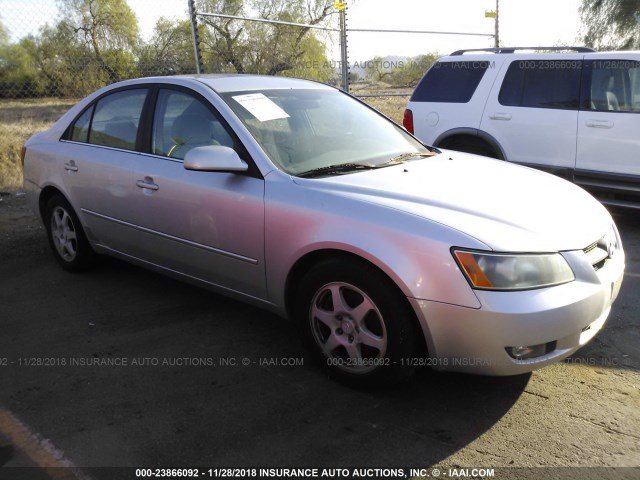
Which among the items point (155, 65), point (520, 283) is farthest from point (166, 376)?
point (155, 65)

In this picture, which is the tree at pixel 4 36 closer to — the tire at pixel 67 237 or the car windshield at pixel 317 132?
the tire at pixel 67 237

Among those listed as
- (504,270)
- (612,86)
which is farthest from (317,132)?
(612,86)

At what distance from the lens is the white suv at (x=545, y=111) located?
19.6ft

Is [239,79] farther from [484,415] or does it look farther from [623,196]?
[623,196]

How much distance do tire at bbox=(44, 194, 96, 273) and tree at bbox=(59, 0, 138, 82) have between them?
11.4 ft

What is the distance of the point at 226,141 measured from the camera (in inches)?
144

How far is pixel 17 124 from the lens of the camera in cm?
851

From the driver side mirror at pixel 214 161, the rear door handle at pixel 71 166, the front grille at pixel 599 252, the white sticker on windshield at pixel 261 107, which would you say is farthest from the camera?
the rear door handle at pixel 71 166

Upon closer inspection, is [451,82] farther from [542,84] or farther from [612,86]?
[612,86]

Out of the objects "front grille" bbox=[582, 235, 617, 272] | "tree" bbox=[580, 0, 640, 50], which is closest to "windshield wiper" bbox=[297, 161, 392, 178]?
"front grille" bbox=[582, 235, 617, 272]

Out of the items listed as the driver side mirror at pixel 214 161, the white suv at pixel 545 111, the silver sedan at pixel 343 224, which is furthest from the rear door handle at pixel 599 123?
the driver side mirror at pixel 214 161

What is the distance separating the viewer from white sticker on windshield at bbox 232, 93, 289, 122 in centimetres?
378

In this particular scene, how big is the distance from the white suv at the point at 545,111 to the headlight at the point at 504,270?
3.84m

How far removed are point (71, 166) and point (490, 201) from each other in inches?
131
